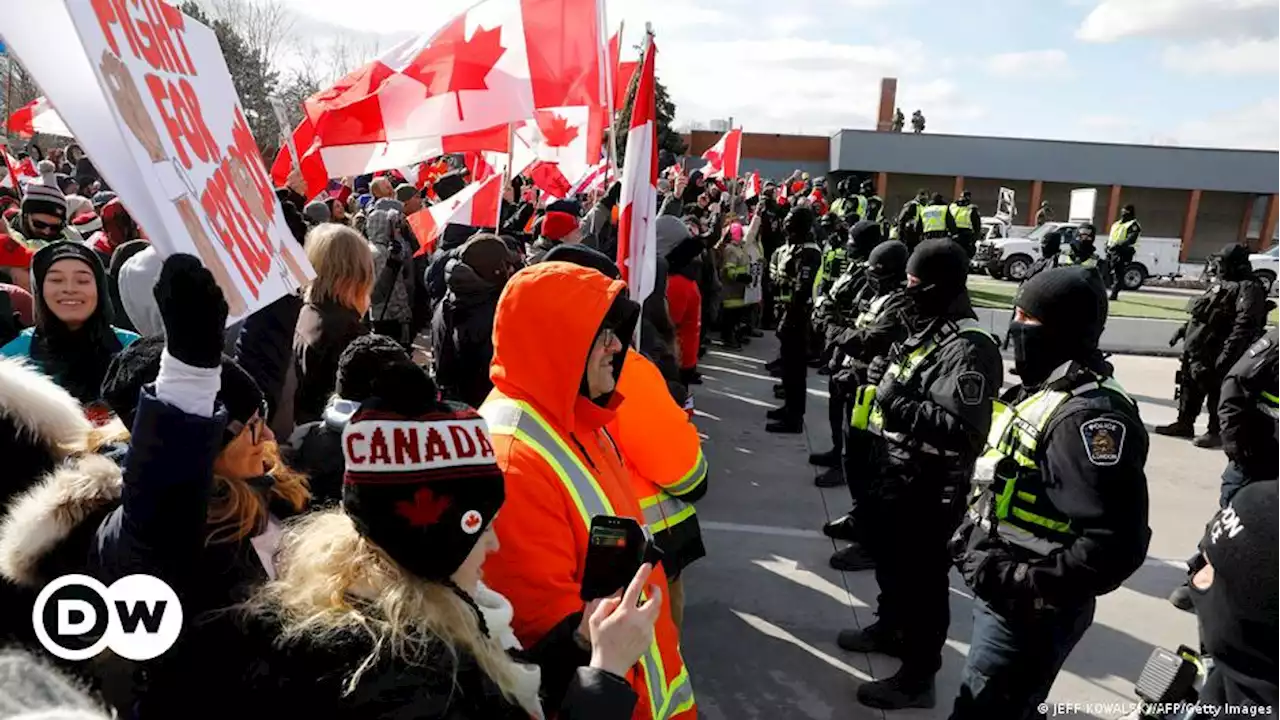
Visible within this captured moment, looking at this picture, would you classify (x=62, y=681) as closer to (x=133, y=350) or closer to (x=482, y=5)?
(x=133, y=350)

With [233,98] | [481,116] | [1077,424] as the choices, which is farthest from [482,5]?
[1077,424]

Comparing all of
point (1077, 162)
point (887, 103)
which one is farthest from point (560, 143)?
point (887, 103)

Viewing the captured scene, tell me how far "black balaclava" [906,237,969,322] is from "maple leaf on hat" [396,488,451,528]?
3003 millimetres

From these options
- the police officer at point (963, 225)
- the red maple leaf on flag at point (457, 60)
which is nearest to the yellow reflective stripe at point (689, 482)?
the red maple leaf on flag at point (457, 60)

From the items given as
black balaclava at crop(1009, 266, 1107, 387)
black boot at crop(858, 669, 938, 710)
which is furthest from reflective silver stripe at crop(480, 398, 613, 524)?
black boot at crop(858, 669, 938, 710)

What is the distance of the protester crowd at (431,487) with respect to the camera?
1374 millimetres

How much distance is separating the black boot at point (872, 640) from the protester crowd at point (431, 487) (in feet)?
0.04

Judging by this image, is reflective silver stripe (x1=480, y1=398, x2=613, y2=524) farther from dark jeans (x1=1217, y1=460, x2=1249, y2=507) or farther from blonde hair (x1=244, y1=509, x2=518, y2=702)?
dark jeans (x1=1217, y1=460, x2=1249, y2=507)

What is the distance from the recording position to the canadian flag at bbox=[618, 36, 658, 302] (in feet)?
12.5

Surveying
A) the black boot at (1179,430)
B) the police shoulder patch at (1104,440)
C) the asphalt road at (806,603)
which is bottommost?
the asphalt road at (806,603)

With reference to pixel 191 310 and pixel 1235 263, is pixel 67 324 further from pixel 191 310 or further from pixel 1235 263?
pixel 1235 263

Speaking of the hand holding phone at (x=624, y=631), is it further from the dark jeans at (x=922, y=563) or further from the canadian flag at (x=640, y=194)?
the dark jeans at (x=922, y=563)

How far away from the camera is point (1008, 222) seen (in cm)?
2675

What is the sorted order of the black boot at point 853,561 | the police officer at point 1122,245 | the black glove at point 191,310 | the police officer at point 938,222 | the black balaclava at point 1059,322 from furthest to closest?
1. the police officer at point 1122,245
2. the police officer at point 938,222
3. the black boot at point 853,561
4. the black balaclava at point 1059,322
5. the black glove at point 191,310
